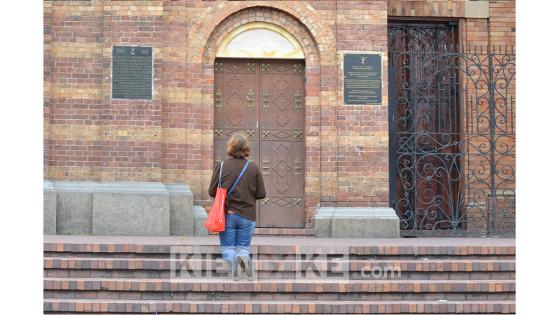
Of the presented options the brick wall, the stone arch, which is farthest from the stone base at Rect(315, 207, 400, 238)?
the stone arch

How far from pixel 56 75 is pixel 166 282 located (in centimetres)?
462

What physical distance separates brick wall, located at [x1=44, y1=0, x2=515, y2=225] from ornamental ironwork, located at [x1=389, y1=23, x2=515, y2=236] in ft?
2.58

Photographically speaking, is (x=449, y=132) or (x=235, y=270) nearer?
(x=235, y=270)

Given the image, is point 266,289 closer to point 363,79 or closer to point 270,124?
point 270,124

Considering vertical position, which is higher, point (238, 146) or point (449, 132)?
point (449, 132)

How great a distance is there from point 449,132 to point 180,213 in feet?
15.6

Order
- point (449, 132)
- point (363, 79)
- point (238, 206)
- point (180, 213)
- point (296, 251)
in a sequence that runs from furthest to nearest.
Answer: point (449, 132), point (363, 79), point (180, 213), point (296, 251), point (238, 206)

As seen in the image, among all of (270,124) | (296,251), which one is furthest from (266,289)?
(270,124)

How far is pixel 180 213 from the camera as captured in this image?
13.2 meters

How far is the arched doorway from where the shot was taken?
1402cm

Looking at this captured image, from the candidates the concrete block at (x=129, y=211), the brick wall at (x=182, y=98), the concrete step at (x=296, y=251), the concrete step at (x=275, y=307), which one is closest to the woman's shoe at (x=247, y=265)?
the concrete step at (x=275, y=307)

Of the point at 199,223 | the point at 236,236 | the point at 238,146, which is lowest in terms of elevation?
the point at 199,223

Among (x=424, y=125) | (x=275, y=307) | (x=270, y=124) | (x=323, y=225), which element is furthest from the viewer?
(x=424, y=125)

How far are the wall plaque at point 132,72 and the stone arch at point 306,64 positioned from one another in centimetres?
77
